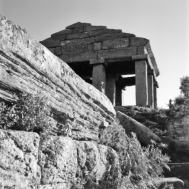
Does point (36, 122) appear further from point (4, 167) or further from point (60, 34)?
point (60, 34)

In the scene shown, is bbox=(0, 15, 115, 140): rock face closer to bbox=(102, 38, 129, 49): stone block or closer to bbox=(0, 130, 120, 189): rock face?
bbox=(0, 130, 120, 189): rock face

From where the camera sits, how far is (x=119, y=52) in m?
14.7

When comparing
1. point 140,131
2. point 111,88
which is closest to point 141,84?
point 111,88

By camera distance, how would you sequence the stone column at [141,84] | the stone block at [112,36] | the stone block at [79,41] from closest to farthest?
the stone column at [141,84]
the stone block at [112,36]
the stone block at [79,41]

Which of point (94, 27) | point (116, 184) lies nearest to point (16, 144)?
point (116, 184)

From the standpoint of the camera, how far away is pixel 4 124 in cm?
235

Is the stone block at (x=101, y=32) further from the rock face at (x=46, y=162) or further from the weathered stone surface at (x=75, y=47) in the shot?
the rock face at (x=46, y=162)

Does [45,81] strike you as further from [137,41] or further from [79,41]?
[79,41]

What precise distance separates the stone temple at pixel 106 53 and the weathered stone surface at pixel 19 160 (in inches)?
442

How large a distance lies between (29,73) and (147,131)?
5050 millimetres

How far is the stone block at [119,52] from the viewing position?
47.7 ft

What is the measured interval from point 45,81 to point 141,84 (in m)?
11.5

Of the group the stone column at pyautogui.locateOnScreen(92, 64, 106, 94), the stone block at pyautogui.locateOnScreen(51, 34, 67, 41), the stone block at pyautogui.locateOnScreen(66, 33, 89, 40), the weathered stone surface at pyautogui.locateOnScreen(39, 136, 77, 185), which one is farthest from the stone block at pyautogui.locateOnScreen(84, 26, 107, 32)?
the weathered stone surface at pyautogui.locateOnScreen(39, 136, 77, 185)

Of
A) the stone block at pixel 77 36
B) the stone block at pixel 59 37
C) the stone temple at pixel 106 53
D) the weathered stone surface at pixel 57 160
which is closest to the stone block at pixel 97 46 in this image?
the stone temple at pixel 106 53
